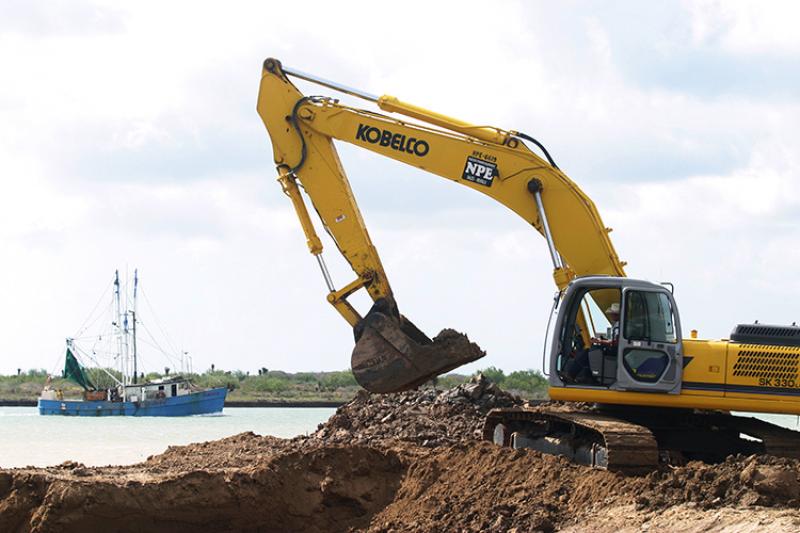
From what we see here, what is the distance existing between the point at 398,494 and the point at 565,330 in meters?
2.56

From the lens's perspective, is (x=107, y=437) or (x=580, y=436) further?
(x=107, y=437)

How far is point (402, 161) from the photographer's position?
17375 mm

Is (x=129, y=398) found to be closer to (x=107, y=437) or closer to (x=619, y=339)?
(x=107, y=437)

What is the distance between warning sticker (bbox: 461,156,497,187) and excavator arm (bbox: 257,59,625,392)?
0.04 feet

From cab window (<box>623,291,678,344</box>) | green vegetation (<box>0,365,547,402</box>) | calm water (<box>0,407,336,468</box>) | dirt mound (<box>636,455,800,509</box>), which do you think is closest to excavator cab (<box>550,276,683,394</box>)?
cab window (<box>623,291,678,344</box>)

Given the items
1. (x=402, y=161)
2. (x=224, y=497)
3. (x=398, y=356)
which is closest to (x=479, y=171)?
(x=402, y=161)

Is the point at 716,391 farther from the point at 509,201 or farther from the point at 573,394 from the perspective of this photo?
the point at 509,201

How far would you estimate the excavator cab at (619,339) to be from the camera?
13633 mm

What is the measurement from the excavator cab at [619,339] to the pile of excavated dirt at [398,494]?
0.99m

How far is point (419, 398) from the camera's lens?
19.7 meters

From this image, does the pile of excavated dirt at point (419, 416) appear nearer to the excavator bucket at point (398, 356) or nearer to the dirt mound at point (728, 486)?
the excavator bucket at point (398, 356)

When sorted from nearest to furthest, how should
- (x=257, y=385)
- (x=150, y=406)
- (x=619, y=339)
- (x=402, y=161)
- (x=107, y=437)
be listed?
(x=619, y=339) → (x=402, y=161) → (x=107, y=437) → (x=150, y=406) → (x=257, y=385)

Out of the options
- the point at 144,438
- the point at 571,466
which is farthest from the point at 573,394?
the point at 144,438

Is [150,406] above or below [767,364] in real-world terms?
below
